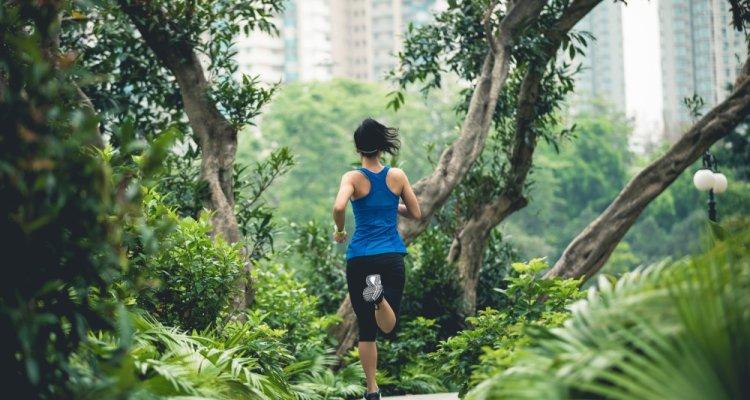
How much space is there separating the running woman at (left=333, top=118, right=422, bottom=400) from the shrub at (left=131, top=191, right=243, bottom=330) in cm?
147

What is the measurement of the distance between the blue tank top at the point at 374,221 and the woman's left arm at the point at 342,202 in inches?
4.9

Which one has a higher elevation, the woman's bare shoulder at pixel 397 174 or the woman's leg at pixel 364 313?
the woman's bare shoulder at pixel 397 174

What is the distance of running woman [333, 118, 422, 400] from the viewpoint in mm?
7559

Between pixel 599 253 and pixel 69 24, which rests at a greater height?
pixel 69 24

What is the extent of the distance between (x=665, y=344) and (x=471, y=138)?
817cm

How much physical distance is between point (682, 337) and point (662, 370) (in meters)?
0.16

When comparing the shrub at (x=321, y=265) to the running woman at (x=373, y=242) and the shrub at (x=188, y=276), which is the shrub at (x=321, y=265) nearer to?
the shrub at (x=188, y=276)

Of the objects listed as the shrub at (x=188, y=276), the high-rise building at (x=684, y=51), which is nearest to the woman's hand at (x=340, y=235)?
the shrub at (x=188, y=276)

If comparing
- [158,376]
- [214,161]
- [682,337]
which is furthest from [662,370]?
[214,161]

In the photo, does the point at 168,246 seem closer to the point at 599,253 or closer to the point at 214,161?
the point at 214,161

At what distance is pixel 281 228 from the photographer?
1198cm

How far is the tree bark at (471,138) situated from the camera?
463 inches

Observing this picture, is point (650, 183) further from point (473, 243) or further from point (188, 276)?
point (188, 276)

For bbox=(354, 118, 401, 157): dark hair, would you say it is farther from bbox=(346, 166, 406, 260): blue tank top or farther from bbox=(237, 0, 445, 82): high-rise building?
bbox=(237, 0, 445, 82): high-rise building
